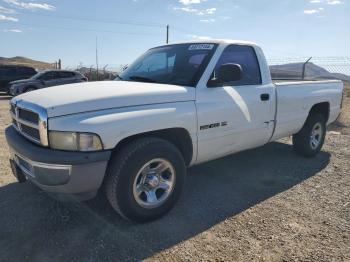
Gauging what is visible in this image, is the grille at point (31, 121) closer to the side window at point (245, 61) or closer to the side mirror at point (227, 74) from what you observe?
the side mirror at point (227, 74)

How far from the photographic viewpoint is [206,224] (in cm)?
367

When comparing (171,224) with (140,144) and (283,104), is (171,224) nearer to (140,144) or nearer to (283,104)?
(140,144)

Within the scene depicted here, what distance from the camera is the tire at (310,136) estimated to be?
6.00m

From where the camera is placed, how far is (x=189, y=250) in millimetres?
3186

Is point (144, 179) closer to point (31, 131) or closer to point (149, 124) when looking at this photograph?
point (149, 124)

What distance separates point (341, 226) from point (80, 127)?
288 centimetres

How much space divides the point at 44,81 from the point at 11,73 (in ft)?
12.4

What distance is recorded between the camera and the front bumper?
9.84 feet

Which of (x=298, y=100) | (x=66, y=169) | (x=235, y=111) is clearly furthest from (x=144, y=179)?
(x=298, y=100)

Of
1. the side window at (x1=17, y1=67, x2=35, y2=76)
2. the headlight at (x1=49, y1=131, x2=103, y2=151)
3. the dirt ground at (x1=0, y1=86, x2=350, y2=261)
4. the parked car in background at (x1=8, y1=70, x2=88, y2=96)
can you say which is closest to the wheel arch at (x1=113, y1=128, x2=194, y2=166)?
the headlight at (x1=49, y1=131, x2=103, y2=151)

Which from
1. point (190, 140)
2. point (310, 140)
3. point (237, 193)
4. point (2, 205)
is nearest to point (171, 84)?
point (190, 140)

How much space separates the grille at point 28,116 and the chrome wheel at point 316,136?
4.65 meters

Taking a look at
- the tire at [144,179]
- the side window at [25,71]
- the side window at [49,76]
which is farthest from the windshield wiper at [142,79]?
the side window at [25,71]

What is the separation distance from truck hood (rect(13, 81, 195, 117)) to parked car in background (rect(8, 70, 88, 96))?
1402 centimetres
